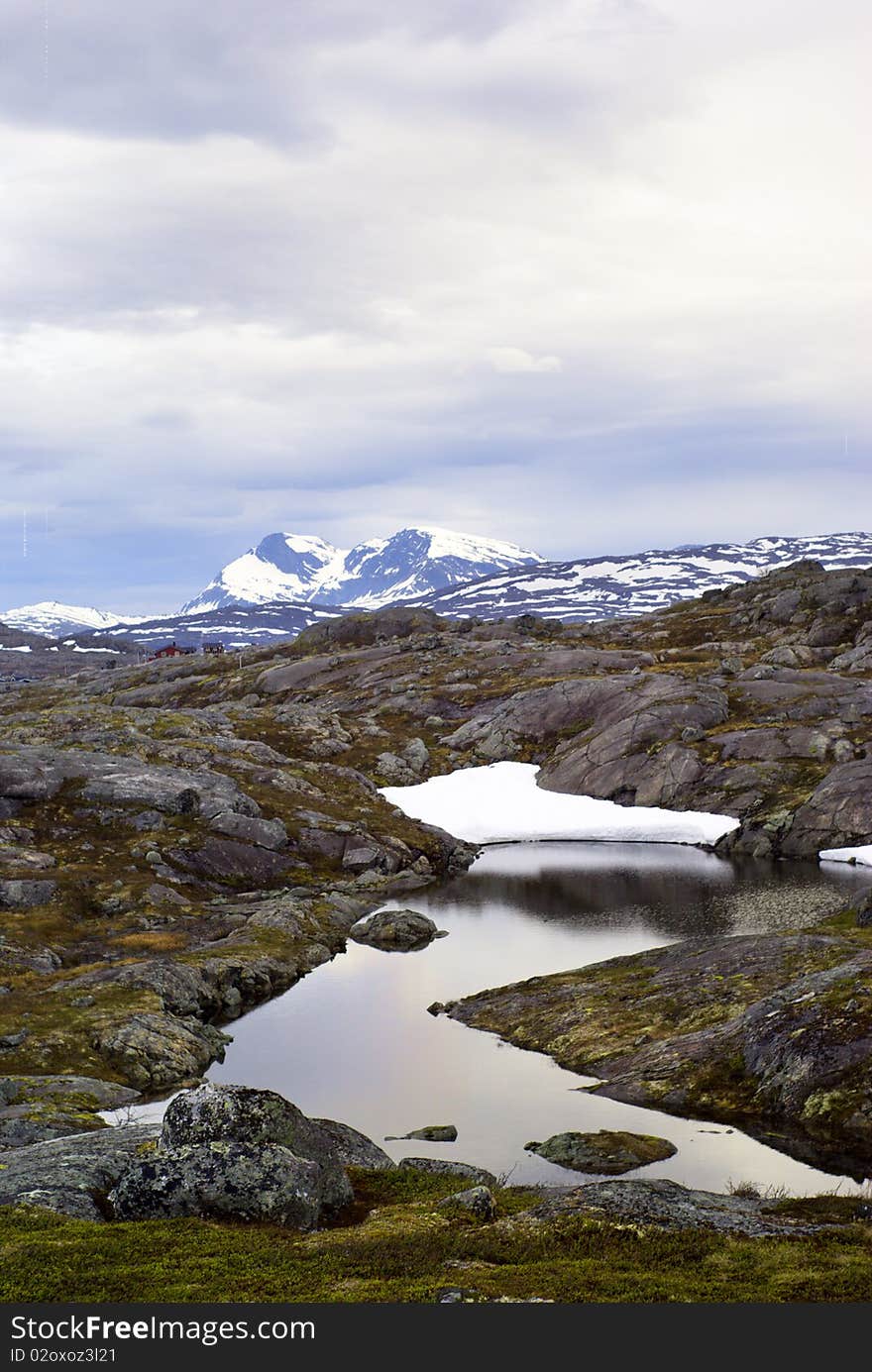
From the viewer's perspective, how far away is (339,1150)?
3603 centimetres

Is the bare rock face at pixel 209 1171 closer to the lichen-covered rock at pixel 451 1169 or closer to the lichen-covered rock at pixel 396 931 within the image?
the lichen-covered rock at pixel 451 1169

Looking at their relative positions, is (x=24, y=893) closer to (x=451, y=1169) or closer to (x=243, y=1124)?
(x=451, y=1169)

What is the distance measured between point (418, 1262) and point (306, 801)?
93688 millimetres

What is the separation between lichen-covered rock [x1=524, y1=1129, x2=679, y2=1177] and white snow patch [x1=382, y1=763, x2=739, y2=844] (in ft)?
249

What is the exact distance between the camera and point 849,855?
102m

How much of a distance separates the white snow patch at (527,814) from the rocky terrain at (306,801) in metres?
2.98

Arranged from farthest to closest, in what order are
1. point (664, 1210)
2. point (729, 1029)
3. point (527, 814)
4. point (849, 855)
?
point (527, 814), point (849, 855), point (729, 1029), point (664, 1210)

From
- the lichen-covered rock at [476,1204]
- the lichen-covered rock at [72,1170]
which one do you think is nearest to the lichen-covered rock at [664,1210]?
the lichen-covered rock at [476,1204]

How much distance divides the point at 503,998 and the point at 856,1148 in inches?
1115

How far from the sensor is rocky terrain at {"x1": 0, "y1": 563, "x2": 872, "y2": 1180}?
195ft

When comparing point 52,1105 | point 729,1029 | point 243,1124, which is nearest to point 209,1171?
point 243,1124

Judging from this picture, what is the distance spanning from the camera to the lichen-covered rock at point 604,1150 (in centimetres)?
3966

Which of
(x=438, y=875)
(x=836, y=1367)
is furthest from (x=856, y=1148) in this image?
(x=438, y=875)

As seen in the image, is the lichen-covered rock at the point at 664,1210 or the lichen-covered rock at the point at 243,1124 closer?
the lichen-covered rock at the point at 664,1210
